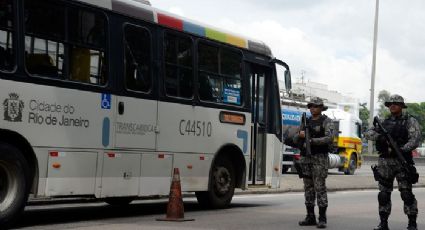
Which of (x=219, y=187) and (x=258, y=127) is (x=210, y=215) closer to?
(x=219, y=187)

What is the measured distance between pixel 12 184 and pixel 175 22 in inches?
171

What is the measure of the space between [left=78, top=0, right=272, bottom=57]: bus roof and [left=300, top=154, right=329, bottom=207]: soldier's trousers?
3.12m

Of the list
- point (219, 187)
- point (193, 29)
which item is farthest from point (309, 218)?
point (193, 29)

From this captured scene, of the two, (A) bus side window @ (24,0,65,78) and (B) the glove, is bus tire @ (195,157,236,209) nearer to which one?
(B) the glove

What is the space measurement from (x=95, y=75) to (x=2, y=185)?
7.05 ft

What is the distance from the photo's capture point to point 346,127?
115ft

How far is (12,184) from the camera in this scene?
9047mm

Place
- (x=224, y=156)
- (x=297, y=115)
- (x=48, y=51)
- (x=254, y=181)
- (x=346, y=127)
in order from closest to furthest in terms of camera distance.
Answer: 1. (x=48, y=51)
2. (x=224, y=156)
3. (x=254, y=181)
4. (x=297, y=115)
5. (x=346, y=127)

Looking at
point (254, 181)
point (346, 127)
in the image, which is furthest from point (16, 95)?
point (346, 127)

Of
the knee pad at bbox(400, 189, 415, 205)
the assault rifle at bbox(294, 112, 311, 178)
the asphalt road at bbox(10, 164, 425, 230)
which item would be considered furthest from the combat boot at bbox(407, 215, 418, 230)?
the assault rifle at bbox(294, 112, 311, 178)

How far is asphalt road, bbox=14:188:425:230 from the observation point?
33.9 ft

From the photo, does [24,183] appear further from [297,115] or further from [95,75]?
[297,115]

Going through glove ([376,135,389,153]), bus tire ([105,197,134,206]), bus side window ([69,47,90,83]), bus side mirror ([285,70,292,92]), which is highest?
bus side mirror ([285,70,292,92])

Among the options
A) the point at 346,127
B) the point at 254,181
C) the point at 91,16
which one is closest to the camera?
the point at 91,16
